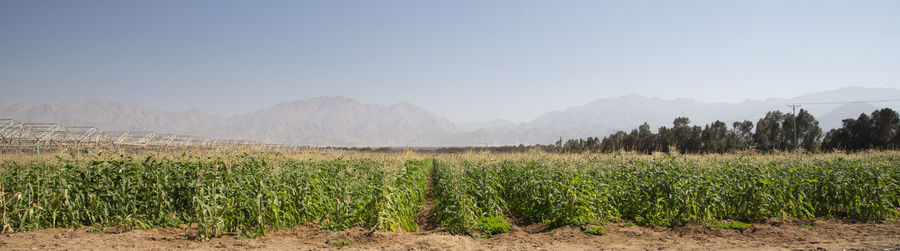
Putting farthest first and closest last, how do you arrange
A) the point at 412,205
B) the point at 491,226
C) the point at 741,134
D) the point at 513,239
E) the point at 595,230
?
the point at 741,134 < the point at 412,205 < the point at 491,226 < the point at 595,230 < the point at 513,239

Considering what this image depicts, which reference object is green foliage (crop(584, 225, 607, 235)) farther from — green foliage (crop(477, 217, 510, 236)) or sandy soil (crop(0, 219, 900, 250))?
green foliage (crop(477, 217, 510, 236))

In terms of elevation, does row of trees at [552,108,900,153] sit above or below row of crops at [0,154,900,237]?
above

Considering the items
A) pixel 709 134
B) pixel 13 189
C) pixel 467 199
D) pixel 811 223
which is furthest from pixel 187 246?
pixel 709 134

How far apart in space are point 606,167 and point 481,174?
376 centimetres

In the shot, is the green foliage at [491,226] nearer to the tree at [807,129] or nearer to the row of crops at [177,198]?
the row of crops at [177,198]

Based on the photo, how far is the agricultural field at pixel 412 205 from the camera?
8.02m

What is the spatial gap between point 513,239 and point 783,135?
205 feet

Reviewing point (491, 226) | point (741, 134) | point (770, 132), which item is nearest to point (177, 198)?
point (491, 226)

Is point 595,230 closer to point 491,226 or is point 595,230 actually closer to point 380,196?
point 491,226

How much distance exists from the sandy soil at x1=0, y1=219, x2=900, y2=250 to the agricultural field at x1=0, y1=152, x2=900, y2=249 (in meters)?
0.04

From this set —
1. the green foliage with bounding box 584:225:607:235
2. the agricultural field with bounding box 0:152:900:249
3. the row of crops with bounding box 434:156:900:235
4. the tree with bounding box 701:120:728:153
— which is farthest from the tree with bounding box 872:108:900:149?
the green foliage with bounding box 584:225:607:235

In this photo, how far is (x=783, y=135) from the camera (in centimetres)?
5397

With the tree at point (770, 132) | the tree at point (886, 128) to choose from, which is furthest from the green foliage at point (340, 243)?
the tree at point (770, 132)

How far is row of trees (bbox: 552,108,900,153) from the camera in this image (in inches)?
1705
